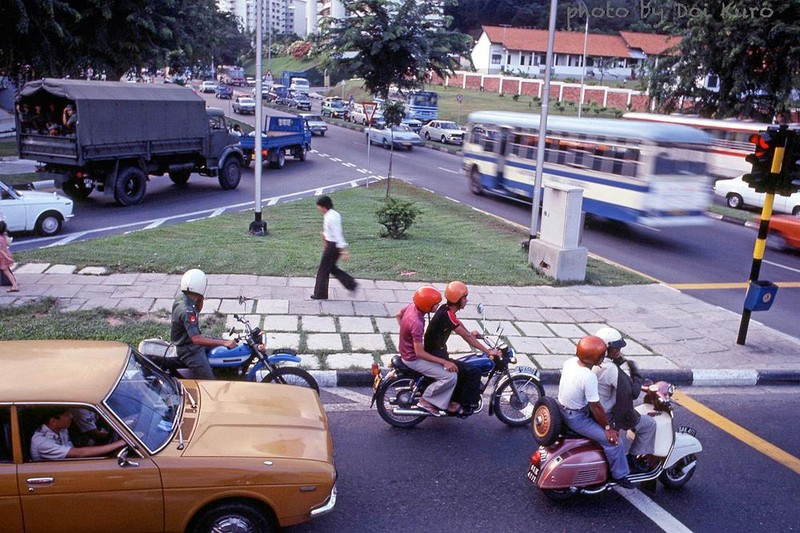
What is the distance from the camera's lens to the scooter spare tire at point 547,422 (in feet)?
18.4

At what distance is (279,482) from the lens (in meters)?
4.60

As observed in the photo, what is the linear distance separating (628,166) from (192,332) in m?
13.4

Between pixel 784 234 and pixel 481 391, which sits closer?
pixel 481 391

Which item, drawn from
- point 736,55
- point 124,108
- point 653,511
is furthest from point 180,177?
point 736,55

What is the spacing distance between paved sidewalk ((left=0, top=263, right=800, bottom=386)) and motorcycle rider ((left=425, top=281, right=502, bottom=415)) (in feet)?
5.12

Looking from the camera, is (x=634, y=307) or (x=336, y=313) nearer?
(x=336, y=313)

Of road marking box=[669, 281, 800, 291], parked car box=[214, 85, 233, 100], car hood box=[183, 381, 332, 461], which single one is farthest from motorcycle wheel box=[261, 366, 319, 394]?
parked car box=[214, 85, 233, 100]

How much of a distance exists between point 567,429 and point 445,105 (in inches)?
2318

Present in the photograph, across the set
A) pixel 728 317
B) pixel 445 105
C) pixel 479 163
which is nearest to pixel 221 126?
pixel 479 163

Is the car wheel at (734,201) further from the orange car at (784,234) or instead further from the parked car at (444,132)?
the parked car at (444,132)

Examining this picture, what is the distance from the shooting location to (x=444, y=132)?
42.3m

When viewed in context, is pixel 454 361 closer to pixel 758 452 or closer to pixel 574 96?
pixel 758 452

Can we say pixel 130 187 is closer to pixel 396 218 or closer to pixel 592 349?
pixel 396 218

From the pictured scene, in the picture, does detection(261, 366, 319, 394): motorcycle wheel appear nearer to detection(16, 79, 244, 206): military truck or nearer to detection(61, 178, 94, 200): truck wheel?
detection(16, 79, 244, 206): military truck
